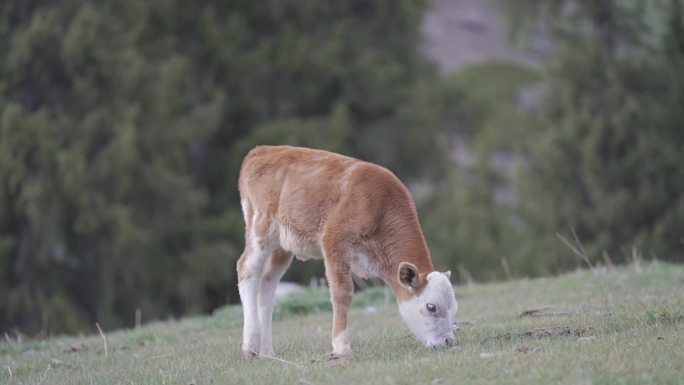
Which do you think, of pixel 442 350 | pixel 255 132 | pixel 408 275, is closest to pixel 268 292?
pixel 408 275

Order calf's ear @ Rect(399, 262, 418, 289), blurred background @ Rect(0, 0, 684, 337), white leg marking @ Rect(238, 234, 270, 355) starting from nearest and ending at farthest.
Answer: calf's ear @ Rect(399, 262, 418, 289), white leg marking @ Rect(238, 234, 270, 355), blurred background @ Rect(0, 0, 684, 337)

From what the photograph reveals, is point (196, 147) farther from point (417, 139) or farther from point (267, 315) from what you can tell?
point (267, 315)

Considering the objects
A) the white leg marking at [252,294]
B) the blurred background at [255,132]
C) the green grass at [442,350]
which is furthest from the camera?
the blurred background at [255,132]

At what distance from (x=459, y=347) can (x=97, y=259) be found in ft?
65.6

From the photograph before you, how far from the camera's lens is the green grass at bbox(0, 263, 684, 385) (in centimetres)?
804

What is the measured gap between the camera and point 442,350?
927cm

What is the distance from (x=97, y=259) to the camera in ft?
91.5

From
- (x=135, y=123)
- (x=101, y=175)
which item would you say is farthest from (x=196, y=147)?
(x=101, y=175)

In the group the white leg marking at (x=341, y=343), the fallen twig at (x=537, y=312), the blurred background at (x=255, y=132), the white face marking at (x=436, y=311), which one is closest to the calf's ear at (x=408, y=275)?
the white face marking at (x=436, y=311)

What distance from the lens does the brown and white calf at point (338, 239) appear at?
9.59 meters

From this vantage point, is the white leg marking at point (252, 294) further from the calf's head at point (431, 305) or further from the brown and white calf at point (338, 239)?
the calf's head at point (431, 305)

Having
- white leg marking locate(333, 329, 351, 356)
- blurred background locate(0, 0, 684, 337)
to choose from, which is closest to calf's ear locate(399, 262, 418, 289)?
white leg marking locate(333, 329, 351, 356)

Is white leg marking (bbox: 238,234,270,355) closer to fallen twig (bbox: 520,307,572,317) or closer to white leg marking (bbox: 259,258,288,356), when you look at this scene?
Answer: white leg marking (bbox: 259,258,288,356)

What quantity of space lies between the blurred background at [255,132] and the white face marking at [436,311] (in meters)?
13.2
